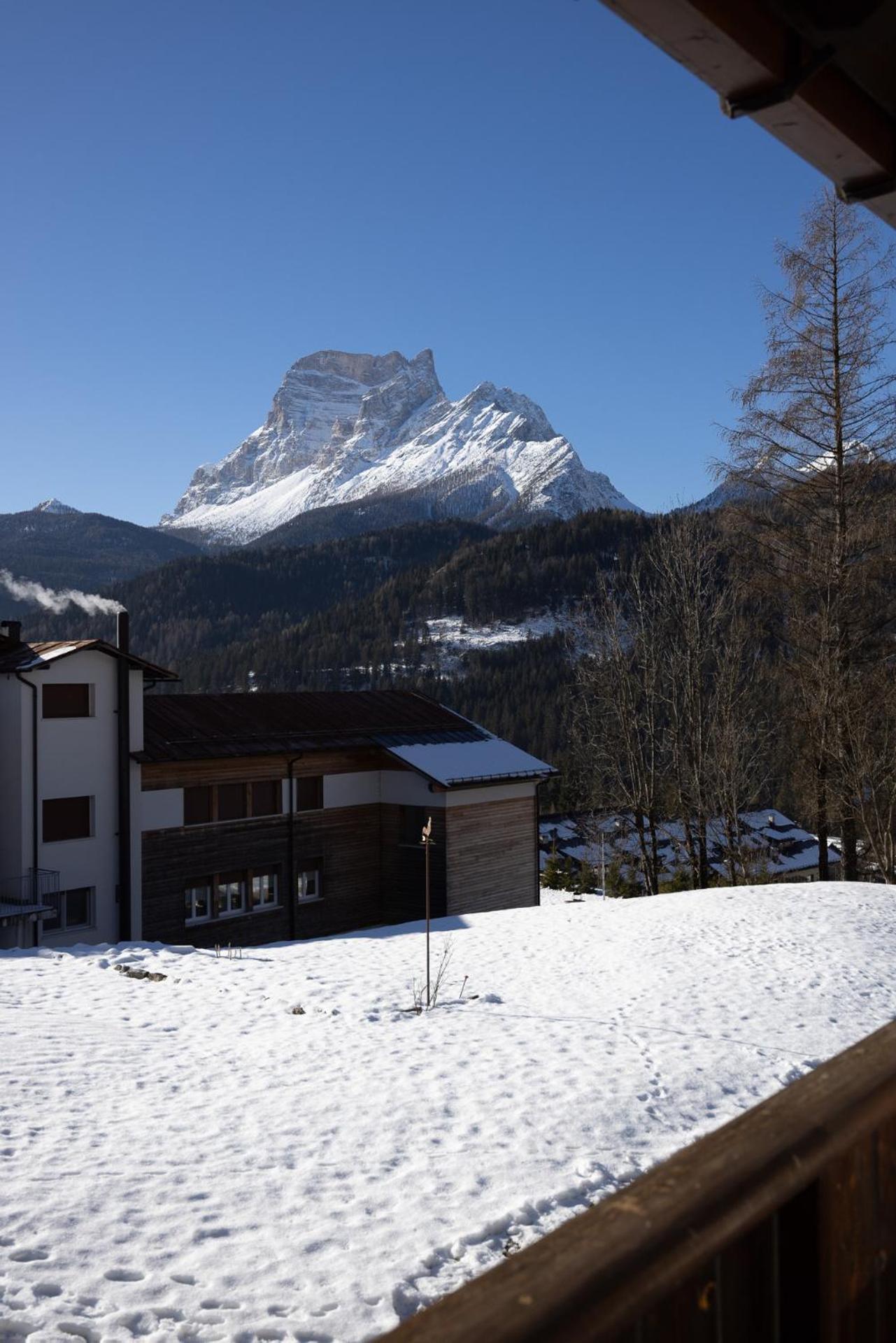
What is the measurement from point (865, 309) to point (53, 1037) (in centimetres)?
1646

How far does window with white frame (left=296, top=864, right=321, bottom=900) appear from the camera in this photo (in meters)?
25.8

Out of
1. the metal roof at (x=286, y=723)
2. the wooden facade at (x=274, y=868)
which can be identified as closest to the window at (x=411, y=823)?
the wooden facade at (x=274, y=868)

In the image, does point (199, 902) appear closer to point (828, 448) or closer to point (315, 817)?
point (315, 817)

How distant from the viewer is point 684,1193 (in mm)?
1164

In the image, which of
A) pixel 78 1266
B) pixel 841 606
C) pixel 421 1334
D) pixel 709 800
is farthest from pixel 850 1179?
pixel 709 800

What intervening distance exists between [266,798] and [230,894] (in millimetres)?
2484

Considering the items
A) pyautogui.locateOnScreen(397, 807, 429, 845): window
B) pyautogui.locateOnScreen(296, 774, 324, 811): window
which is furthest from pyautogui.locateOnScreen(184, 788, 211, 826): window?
pyautogui.locateOnScreen(397, 807, 429, 845): window

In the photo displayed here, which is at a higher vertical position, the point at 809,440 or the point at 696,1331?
the point at 809,440

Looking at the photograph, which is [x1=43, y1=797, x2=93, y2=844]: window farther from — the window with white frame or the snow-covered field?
the snow-covered field

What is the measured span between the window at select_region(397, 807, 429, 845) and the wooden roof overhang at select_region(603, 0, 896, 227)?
80.8 ft

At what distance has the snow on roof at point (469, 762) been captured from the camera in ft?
85.6

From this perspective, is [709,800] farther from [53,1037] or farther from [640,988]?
[53,1037]

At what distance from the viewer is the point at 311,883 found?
26.1 meters

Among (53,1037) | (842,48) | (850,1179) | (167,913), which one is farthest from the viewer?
(167,913)
